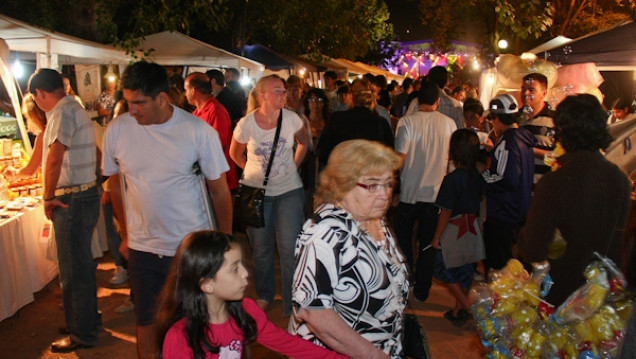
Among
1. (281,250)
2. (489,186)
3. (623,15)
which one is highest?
(623,15)

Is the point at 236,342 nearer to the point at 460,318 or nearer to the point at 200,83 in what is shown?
the point at 460,318

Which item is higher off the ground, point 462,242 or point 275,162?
point 275,162

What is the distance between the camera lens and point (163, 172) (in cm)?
323

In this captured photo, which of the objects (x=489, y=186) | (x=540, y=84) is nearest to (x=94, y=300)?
(x=489, y=186)

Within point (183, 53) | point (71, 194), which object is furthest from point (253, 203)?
point (183, 53)

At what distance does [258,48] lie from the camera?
17547 millimetres

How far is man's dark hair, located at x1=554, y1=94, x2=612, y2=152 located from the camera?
273 cm

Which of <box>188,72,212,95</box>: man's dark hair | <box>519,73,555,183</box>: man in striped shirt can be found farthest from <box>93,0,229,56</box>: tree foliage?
<box>519,73,555,183</box>: man in striped shirt

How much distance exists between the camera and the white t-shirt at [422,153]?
5502mm

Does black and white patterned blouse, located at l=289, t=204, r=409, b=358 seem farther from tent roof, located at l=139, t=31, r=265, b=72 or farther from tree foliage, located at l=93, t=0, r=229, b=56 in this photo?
tree foliage, located at l=93, t=0, r=229, b=56

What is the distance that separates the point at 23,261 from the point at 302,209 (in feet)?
9.19

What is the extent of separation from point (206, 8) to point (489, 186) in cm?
903

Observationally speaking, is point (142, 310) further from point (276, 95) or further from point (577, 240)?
point (577, 240)

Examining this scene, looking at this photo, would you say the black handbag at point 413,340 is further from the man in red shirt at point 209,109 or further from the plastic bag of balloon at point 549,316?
the man in red shirt at point 209,109
